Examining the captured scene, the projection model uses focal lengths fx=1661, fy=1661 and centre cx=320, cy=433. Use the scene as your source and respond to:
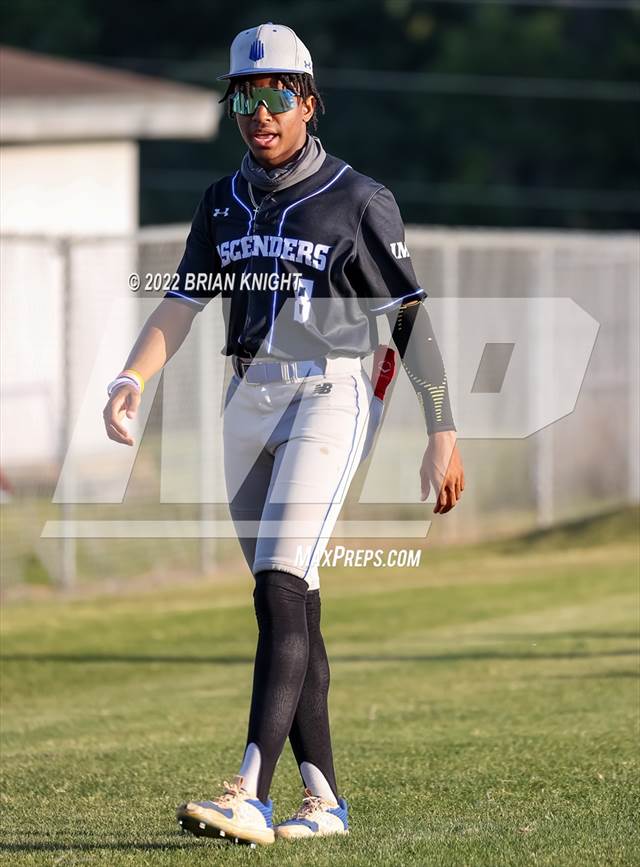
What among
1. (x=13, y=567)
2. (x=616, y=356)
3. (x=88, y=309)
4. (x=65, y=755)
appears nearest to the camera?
(x=65, y=755)

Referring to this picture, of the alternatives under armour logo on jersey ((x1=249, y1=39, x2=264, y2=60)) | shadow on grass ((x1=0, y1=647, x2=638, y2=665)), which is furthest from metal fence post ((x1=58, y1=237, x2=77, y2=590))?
under armour logo on jersey ((x1=249, y1=39, x2=264, y2=60))

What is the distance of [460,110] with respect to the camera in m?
43.3

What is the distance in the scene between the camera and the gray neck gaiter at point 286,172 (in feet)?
16.4

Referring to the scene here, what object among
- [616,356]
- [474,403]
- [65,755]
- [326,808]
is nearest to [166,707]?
[65,755]

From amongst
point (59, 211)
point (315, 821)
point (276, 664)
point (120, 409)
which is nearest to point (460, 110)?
point (59, 211)

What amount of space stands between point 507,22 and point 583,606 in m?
35.5

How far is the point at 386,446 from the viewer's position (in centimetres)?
1483

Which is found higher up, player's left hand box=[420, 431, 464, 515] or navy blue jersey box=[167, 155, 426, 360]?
navy blue jersey box=[167, 155, 426, 360]

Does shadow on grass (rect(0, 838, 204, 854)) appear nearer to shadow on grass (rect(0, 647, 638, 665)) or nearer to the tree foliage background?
shadow on grass (rect(0, 647, 638, 665))

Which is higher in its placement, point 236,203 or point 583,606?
point 236,203

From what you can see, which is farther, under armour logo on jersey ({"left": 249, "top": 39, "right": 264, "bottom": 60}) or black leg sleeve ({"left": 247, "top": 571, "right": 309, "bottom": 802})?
under armour logo on jersey ({"left": 249, "top": 39, "right": 264, "bottom": 60})

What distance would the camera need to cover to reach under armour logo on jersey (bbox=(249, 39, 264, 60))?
500 cm

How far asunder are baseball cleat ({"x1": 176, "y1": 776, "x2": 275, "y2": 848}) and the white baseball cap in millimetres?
2088

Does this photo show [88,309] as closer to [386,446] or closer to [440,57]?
[386,446]
